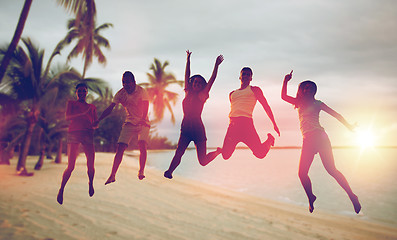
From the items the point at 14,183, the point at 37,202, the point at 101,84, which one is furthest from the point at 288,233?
the point at 14,183

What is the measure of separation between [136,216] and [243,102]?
37601mm

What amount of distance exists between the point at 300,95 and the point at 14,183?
47.9 meters

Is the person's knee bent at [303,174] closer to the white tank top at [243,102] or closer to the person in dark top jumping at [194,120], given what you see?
the white tank top at [243,102]

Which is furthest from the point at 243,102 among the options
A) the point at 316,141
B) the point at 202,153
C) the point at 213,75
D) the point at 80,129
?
the point at 80,129

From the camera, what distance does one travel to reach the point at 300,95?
2.68m

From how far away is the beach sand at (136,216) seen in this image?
2941 centimetres

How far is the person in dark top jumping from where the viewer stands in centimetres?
268

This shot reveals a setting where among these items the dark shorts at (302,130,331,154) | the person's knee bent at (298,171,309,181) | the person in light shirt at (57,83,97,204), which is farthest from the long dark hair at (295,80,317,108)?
the person in light shirt at (57,83,97,204)

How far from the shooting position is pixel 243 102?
9.42ft

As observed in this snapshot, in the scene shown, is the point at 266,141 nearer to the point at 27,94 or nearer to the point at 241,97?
the point at 241,97

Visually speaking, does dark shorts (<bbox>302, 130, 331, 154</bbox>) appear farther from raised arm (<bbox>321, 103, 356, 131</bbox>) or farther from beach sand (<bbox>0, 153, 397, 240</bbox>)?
beach sand (<bbox>0, 153, 397, 240</bbox>)

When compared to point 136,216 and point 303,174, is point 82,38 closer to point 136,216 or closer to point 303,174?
point 303,174

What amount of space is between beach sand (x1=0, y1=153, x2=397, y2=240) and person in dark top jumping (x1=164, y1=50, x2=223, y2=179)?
96.0ft

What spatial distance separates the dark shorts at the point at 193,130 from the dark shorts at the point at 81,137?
3.16 ft
